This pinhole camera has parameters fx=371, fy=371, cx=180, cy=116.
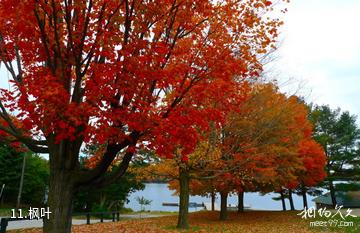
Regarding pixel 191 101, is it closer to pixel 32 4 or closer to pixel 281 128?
pixel 32 4

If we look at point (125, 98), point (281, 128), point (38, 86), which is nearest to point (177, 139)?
point (125, 98)

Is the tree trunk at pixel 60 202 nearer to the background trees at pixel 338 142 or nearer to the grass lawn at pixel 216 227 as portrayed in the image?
the grass lawn at pixel 216 227

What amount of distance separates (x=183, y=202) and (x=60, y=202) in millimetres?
12429

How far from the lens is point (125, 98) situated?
8461mm

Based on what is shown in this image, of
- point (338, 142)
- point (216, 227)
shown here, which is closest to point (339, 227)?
point (216, 227)

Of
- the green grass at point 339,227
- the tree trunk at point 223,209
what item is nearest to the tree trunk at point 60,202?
the green grass at point 339,227

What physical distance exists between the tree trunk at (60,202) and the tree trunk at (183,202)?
11736 mm

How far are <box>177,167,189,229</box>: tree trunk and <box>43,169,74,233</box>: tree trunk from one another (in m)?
11.7

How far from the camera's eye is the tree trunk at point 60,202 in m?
9.20

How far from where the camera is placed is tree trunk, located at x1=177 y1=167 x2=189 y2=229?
2047cm

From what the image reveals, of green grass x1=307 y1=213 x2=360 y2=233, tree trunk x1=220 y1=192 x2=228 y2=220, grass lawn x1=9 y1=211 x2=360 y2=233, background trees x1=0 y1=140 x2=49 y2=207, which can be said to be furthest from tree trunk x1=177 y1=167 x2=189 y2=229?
background trees x1=0 y1=140 x2=49 y2=207

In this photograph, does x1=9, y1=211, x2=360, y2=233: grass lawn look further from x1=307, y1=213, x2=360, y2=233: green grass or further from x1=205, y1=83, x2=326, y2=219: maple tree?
x1=205, y1=83, x2=326, y2=219: maple tree

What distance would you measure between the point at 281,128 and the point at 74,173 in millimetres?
14314

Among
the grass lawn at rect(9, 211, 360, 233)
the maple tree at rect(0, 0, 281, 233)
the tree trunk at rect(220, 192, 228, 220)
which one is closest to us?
the maple tree at rect(0, 0, 281, 233)
